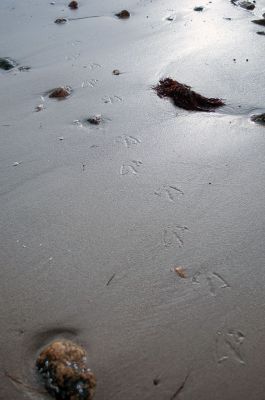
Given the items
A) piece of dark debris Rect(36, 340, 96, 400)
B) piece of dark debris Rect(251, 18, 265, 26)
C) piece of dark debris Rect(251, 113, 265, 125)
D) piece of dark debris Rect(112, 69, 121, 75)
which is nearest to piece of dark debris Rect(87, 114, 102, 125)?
piece of dark debris Rect(112, 69, 121, 75)

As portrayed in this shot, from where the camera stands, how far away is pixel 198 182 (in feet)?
9.40

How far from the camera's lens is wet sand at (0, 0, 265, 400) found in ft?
6.25

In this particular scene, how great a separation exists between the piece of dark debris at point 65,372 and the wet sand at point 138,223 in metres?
0.05

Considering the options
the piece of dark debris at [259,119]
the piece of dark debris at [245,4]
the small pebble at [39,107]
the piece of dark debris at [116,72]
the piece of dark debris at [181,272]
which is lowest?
the piece of dark debris at [181,272]

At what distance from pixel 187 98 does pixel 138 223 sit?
1729 mm

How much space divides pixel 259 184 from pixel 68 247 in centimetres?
150

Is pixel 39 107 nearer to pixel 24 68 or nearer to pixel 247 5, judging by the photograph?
pixel 24 68

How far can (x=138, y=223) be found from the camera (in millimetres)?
2588

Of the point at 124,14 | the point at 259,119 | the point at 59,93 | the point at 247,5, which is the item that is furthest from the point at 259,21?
the point at 59,93

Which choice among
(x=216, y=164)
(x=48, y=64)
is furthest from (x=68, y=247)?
(x=48, y=64)

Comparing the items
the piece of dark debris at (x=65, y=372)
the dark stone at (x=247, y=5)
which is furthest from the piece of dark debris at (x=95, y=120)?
the dark stone at (x=247, y=5)

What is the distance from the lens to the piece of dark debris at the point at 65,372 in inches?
68.6

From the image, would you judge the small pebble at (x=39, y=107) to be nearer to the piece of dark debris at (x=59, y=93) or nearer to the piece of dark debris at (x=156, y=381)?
the piece of dark debris at (x=59, y=93)

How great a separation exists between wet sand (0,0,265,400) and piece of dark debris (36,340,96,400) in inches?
2.1
